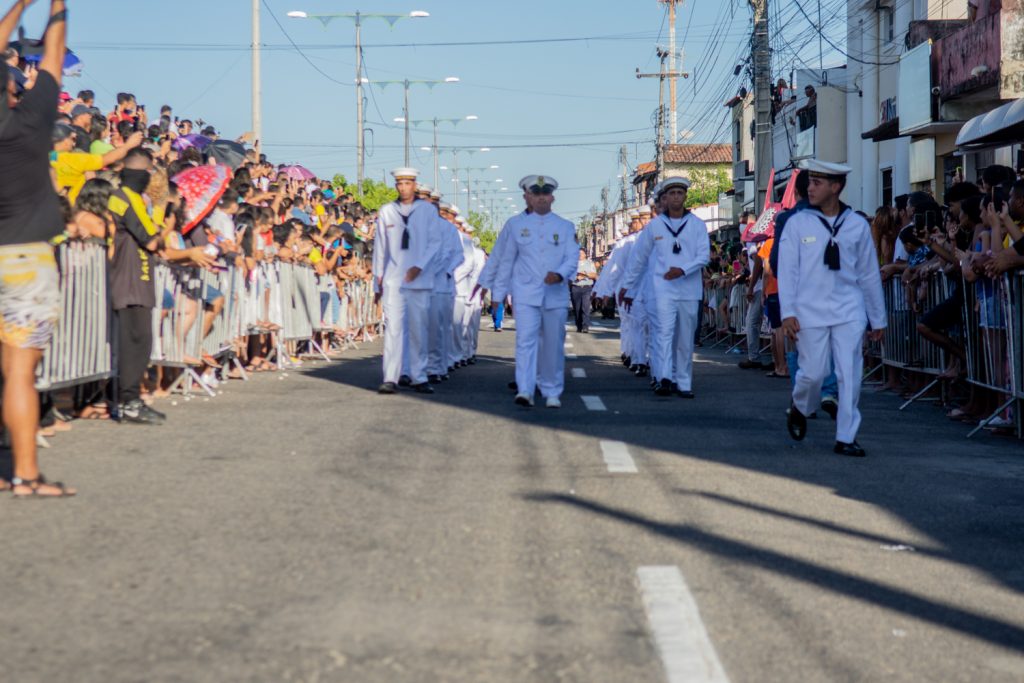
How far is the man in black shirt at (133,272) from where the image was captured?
1165cm

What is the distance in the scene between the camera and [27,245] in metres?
7.59

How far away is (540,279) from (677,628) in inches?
380

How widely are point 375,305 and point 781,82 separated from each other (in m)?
25.1

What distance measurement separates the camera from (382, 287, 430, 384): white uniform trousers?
49.9 feet

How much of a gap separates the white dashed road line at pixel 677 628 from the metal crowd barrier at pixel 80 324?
6.09 m

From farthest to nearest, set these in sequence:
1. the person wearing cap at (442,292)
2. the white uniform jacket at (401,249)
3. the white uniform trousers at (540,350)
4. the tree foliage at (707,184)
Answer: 1. the tree foliage at (707,184)
2. the person wearing cap at (442,292)
3. the white uniform jacket at (401,249)
4. the white uniform trousers at (540,350)

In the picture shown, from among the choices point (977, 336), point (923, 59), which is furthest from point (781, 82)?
point (977, 336)

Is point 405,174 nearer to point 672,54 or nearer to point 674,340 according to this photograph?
point 674,340

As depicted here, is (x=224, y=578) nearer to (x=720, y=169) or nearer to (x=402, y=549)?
(x=402, y=549)

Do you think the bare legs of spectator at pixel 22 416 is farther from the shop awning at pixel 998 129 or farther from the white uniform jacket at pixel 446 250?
the shop awning at pixel 998 129

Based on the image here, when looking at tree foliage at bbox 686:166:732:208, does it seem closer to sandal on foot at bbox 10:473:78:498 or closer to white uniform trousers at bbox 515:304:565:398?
white uniform trousers at bbox 515:304:565:398

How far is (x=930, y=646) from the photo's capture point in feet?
15.4

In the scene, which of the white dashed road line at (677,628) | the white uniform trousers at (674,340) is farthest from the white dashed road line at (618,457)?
the white uniform trousers at (674,340)

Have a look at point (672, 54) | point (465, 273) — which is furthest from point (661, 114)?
point (465, 273)
